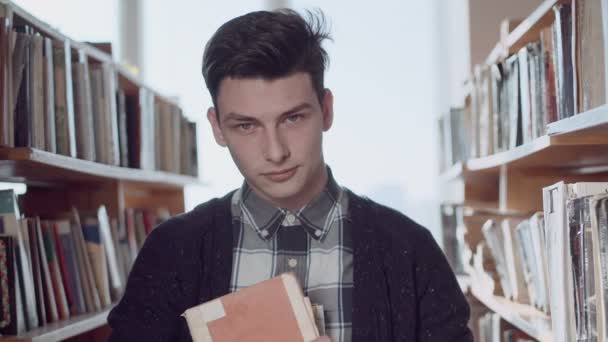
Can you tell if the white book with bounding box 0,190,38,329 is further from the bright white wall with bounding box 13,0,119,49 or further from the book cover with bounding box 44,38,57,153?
the bright white wall with bounding box 13,0,119,49

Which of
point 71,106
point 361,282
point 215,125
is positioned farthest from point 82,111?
point 361,282

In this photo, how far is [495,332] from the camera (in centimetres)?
227

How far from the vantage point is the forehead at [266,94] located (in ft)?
4.38

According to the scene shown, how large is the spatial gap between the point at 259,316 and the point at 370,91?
3347 millimetres

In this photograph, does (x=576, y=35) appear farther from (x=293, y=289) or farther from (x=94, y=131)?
(x=94, y=131)

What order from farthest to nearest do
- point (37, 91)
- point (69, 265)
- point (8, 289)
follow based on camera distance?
point (69, 265) → point (37, 91) → point (8, 289)

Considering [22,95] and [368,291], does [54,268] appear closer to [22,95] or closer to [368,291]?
[22,95]

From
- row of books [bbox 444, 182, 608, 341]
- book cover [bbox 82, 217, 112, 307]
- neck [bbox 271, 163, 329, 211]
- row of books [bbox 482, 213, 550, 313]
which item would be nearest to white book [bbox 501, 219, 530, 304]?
row of books [bbox 482, 213, 550, 313]

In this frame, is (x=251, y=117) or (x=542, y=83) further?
(x=542, y=83)

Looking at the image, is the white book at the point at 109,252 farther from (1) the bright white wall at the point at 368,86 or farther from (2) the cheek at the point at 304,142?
(1) the bright white wall at the point at 368,86

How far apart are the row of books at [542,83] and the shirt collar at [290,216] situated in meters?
0.50

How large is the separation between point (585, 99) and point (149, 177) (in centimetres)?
182

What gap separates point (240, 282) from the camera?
1.39 metres

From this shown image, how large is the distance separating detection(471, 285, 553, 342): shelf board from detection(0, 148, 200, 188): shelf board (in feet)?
3.64
